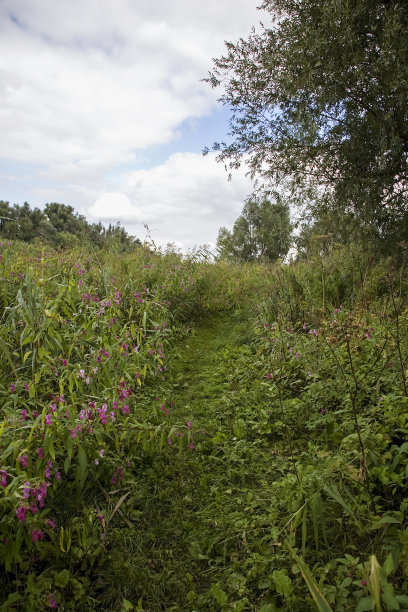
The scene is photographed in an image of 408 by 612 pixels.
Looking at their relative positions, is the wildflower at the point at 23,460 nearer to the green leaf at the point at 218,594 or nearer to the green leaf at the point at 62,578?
the green leaf at the point at 62,578

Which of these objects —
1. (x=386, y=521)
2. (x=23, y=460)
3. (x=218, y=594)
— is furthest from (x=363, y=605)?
(x=23, y=460)

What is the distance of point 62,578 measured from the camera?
1790 millimetres

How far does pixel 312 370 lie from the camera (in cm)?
363

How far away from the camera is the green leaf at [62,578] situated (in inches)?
69.5

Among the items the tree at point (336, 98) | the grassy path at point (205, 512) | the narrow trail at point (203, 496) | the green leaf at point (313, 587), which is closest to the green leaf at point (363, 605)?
the green leaf at point (313, 587)

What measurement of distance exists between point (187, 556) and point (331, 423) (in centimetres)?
142

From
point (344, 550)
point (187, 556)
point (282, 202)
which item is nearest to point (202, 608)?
point (187, 556)

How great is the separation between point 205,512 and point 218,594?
58 cm

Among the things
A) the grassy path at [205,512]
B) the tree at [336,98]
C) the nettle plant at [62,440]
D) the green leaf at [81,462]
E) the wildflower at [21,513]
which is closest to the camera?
the wildflower at [21,513]

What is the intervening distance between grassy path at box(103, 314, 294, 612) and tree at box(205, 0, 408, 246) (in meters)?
4.03

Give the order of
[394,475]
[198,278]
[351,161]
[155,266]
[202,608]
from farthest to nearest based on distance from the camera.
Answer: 1. [198,278]
2. [155,266]
3. [351,161]
4. [394,475]
5. [202,608]

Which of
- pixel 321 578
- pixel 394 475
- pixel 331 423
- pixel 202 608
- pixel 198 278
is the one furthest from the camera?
pixel 198 278

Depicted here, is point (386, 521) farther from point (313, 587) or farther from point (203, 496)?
point (203, 496)

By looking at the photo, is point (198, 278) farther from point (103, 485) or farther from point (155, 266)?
point (103, 485)
